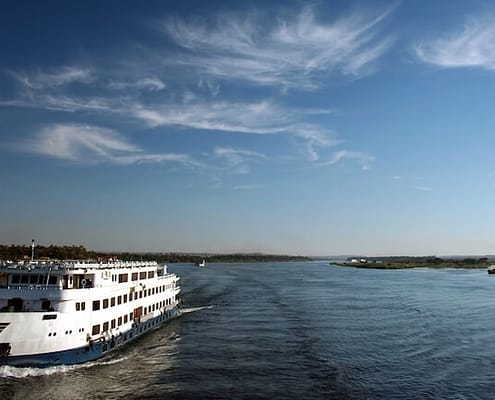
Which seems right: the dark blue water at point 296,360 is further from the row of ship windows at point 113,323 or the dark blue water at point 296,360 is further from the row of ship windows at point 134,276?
the row of ship windows at point 134,276

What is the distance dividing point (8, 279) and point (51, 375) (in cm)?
1048

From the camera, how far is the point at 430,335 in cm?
5784

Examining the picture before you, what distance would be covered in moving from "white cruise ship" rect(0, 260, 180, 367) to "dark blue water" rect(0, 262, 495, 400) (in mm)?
1521

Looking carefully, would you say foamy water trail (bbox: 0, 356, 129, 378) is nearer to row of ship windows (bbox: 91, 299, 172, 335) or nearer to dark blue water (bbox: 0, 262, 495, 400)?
dark blue water (bbox: 0, 262, 495, 400)

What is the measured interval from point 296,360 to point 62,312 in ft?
71.7

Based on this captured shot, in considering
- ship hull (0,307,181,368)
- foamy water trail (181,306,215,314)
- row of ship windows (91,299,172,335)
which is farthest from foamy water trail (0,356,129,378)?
foamy water trail (181,306,215,314)

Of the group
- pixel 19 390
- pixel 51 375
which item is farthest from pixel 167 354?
pixel 19 390

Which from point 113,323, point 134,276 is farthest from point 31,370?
point 134,276

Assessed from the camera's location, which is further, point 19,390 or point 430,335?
point 430,335

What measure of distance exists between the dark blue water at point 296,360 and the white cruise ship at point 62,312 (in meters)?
1.52

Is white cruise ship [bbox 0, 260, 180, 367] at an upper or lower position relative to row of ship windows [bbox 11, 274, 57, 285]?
lower

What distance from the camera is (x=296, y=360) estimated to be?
46250 millimetres

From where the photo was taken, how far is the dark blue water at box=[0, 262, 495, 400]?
36.9 metres

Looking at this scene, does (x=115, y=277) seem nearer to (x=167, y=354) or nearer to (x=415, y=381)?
(x=167, y=354)
